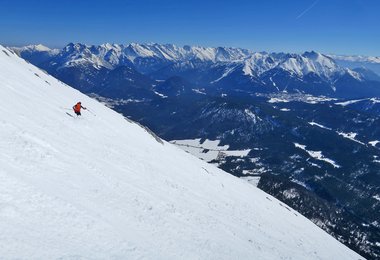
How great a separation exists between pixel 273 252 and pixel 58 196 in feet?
96.1

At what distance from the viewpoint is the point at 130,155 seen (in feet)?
180

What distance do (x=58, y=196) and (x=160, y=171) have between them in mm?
26583

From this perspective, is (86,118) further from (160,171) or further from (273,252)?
(273,252)

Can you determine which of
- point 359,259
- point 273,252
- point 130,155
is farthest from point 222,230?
point 359,259

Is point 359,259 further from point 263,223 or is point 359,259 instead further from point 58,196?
point 58,196

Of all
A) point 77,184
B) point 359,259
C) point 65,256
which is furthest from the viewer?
point 359,259

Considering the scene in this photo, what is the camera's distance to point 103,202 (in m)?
33.0

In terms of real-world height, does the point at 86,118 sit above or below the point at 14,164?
above

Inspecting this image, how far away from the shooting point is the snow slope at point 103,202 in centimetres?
2486

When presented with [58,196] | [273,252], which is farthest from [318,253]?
[58,196]

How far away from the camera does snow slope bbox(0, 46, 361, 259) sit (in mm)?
24859

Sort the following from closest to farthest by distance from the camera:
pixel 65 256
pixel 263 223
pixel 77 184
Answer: pixel 65 256 < pixel 77 184 < pixel 263 223

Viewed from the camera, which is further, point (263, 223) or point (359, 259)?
point (359, 259)

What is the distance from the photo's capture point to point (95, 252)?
24.3m
